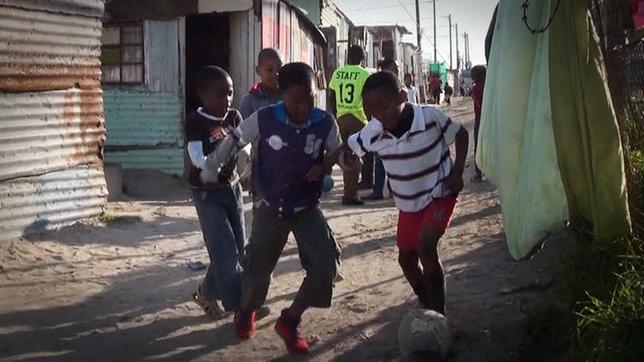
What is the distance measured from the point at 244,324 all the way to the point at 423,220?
123 centimetres

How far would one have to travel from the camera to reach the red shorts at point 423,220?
3607 mm

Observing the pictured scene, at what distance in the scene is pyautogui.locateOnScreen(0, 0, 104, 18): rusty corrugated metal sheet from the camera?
245 inches

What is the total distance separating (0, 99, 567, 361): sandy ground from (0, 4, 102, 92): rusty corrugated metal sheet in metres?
1.48

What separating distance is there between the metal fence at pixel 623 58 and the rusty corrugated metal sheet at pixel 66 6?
497cm

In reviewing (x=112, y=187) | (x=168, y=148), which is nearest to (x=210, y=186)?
(x=112, y=187)

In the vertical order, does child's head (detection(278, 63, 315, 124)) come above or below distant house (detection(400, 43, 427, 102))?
below

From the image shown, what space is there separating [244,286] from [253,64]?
710 cm

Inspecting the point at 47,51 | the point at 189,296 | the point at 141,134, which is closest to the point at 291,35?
the point at 141,134

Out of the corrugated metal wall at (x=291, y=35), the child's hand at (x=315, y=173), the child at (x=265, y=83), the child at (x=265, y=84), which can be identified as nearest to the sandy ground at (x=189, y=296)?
the child's hand at (x=315, y=173)

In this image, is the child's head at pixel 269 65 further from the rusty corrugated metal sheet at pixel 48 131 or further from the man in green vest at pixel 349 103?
the man in green vest at pixel 349 103

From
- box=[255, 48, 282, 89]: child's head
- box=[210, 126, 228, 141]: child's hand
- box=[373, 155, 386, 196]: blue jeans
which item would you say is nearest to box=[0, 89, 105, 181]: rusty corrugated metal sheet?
box=[255, 48, 282, 89]: child's head

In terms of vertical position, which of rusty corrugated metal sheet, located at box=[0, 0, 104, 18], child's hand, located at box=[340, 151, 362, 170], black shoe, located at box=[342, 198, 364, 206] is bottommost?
black shoe, located at box=[342, 198, 364, 206]

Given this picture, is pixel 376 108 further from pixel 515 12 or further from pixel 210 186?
pixel 210 186

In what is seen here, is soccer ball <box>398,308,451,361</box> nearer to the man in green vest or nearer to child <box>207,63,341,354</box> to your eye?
child <box>207,63,341,354</box>
